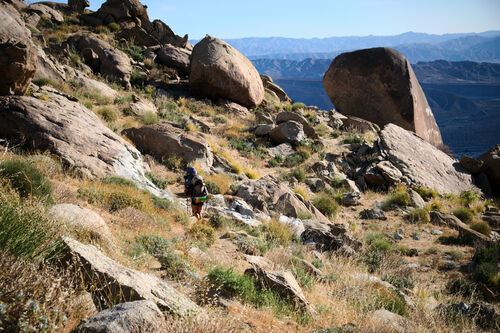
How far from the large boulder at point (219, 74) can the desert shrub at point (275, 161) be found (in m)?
6.30

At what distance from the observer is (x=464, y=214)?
1187 cm

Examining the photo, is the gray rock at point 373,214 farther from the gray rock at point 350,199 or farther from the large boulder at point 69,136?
the large boulder at point 69,136

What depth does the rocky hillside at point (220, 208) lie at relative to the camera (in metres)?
2.96

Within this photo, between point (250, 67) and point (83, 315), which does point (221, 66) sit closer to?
point (250, 67)

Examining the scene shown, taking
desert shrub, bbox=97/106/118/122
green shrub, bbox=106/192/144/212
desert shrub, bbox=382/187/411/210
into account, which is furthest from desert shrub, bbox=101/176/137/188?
desert shrub, bbox=382/187/411/210

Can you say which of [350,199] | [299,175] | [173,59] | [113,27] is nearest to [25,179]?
→ [299,175]

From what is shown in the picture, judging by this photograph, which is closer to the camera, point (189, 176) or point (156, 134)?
point (189, 176)

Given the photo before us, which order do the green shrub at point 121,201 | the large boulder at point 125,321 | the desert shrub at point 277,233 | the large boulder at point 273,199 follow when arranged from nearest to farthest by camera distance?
the large boulder at point 125,321, the green shrub at point 121,201, the desert shrub at point 277,233, the large boulder at point 273,199

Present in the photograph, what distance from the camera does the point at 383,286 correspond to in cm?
593

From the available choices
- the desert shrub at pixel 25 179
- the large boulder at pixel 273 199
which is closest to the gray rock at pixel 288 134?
the large boulder at pixel 273 199

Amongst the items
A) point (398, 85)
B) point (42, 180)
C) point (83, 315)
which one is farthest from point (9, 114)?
point (398, 85)

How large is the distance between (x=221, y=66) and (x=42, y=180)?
14877 millimetres

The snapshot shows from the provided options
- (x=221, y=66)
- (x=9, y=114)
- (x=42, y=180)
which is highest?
(x=221, y=66)

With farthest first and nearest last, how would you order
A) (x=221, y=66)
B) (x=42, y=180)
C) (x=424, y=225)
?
(x=221, y=66)
(x=424, y=225)
(x=42, y=180)
